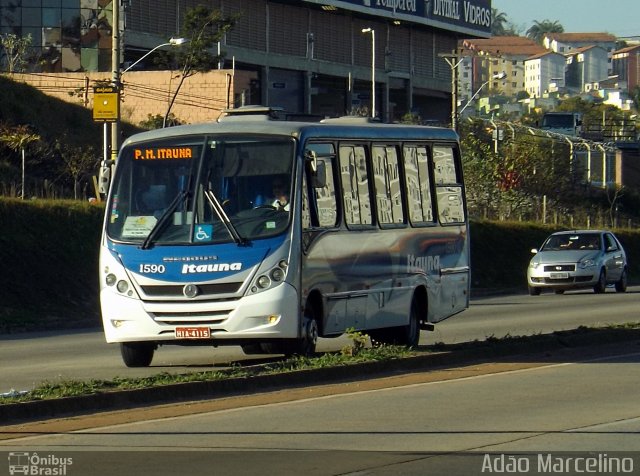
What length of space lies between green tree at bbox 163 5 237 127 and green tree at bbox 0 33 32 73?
9.55 meters

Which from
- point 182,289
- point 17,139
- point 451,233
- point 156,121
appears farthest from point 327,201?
point 156,121

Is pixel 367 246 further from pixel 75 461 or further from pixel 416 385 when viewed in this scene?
pixel 75 461

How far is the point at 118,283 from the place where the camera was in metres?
16.4

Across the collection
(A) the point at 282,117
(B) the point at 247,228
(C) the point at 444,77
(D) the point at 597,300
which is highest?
(C) the point at 444,77

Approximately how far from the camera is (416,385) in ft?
48.1

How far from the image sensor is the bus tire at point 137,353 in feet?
55.5

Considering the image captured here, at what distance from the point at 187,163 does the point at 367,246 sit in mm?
2778

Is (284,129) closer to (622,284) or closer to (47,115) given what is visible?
(622,284)

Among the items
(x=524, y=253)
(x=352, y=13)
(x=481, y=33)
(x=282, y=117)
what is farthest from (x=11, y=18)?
(x=282, y=117)

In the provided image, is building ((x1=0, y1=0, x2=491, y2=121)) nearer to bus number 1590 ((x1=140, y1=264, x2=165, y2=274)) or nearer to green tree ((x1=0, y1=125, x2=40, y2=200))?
green tree ((x1=0, y1=125, x2=40, y2=200))

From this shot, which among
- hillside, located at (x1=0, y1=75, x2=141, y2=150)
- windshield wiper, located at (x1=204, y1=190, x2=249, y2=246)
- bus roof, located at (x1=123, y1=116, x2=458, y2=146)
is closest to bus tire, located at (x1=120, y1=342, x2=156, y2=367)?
windshield wiper, located at (x1=204, y1=190, x2=249, y2=246)

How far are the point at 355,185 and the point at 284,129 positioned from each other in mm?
1603

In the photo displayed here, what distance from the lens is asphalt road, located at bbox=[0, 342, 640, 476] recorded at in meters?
9.77

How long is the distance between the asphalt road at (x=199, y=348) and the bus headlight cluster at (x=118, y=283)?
3.12 feet
